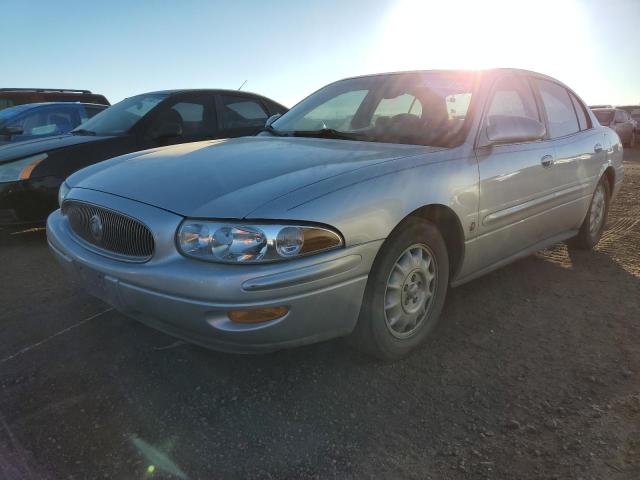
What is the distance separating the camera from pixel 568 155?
12.6ft

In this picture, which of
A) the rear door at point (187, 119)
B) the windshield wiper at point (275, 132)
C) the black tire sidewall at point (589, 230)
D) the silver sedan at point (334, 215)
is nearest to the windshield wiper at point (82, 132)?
the rear door at point (187, 119)

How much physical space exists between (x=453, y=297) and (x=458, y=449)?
166 cm

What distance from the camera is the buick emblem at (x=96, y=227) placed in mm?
2498

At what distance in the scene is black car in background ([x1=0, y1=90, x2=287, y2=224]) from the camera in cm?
458

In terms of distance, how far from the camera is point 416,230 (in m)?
2.56

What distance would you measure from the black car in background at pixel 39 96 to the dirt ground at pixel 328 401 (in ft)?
23.8

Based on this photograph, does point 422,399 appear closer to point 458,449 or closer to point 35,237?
point 458,449

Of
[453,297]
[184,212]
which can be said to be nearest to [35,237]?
[184,212]

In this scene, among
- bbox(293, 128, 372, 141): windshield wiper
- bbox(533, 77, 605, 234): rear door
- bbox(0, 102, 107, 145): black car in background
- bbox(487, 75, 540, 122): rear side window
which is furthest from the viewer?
bbox(0, 102, 107, 145): black car in background

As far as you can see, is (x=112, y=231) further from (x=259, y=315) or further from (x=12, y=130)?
(x=12, y=130)

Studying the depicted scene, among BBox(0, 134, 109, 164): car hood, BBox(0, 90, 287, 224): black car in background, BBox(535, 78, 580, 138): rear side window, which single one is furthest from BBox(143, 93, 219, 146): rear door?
BBox(535, 78, 580, 138): rear side window

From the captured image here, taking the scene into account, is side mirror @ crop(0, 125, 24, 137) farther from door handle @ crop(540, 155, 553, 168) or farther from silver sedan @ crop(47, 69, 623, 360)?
door handle @ crop(540, 155, 553, 168)

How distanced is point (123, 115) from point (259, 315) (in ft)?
13.7

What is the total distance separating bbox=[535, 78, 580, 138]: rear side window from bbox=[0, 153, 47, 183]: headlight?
14.3 feet
